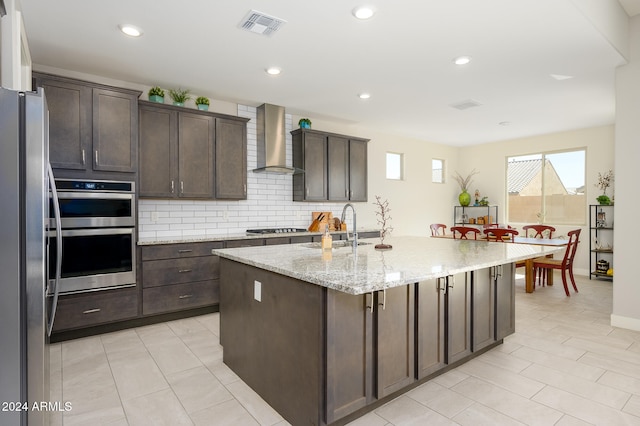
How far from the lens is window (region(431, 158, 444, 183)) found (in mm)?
8054

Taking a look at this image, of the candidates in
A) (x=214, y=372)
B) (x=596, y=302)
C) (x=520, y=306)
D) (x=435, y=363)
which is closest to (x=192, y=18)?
(x=214, y=372)

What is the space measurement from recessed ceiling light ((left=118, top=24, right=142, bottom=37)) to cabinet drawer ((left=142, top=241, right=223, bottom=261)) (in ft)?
6.71

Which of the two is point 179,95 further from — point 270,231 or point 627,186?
point 627,186

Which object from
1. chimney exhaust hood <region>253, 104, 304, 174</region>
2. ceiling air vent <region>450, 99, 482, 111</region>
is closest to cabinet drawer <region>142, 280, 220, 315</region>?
chimney exhaust hood <region>253, 104, 304, 174</region>

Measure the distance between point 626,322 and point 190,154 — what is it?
511 centimetres

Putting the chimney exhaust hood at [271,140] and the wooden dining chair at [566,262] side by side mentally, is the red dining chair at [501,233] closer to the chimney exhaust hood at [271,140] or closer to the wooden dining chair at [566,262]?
the wooden dining chair at [566,262]

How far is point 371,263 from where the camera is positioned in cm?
222

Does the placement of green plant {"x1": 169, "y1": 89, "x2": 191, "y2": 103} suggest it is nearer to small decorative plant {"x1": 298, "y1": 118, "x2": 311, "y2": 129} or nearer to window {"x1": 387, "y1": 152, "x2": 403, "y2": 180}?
small decorative plant {"x1": 298, "y1": 118, "x2": 311, "y2": 129}

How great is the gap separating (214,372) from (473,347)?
6.66 feet

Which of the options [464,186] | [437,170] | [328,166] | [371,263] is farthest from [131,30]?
[464,186]

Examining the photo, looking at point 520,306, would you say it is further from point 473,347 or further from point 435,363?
point 435,363

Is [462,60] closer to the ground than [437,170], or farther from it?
farther from it

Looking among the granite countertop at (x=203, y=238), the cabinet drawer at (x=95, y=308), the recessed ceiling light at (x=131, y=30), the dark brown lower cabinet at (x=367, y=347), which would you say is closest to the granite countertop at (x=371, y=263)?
the dark brown lower cabinet at (x=367, y=347)

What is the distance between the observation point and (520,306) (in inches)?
174
